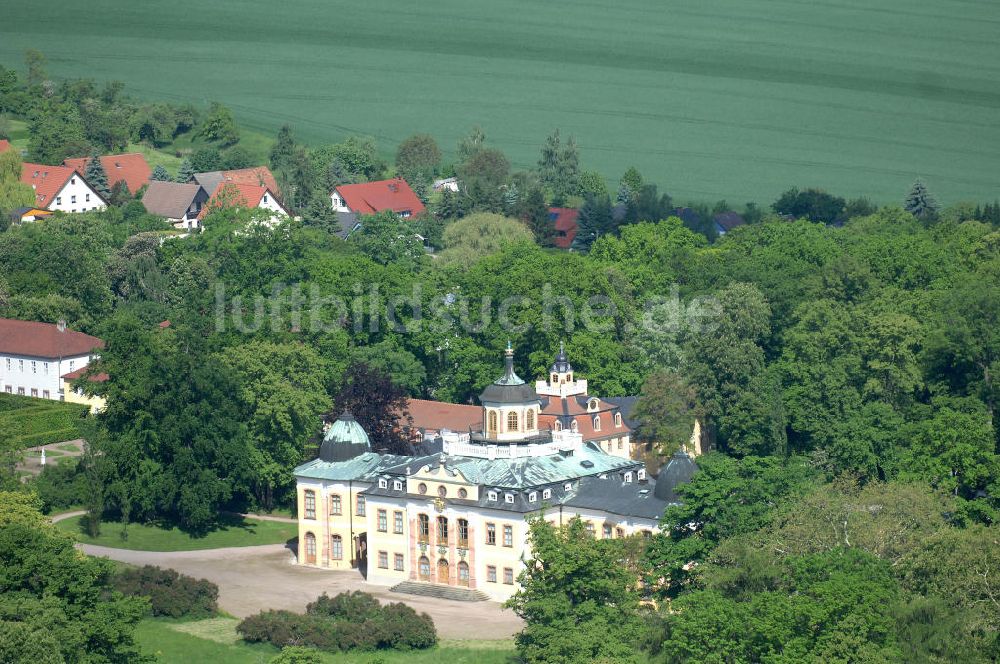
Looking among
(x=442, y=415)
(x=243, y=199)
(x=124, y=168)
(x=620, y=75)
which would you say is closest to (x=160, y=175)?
(x=124, y=168)

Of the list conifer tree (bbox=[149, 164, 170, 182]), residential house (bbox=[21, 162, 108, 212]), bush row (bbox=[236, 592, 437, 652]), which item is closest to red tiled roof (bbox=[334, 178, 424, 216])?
conifer tree (bbox=[149, 164, 170, 182])

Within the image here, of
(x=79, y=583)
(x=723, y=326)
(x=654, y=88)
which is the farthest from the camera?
(x=654, y=88)

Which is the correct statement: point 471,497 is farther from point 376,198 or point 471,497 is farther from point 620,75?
point 376,198

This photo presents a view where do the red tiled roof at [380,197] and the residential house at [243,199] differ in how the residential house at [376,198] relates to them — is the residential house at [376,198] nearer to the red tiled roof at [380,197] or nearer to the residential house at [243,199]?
the red tiled roof at [380,197]

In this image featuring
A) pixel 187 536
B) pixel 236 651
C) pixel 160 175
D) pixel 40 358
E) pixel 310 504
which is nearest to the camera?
pixel 236 651

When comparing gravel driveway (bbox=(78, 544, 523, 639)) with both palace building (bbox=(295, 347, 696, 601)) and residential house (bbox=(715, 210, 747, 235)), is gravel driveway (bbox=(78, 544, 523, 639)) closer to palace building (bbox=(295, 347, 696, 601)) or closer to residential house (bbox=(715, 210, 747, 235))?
palace building (bbox=(295, 347, 696, 601))

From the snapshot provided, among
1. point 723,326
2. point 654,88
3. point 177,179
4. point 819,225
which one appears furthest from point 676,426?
point 177,179

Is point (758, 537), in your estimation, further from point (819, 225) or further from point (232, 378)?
point (819, 225)

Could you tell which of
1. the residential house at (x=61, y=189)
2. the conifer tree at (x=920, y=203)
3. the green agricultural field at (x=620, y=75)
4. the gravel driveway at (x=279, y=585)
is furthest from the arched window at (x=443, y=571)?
the residential house at (x=61, y=189)
